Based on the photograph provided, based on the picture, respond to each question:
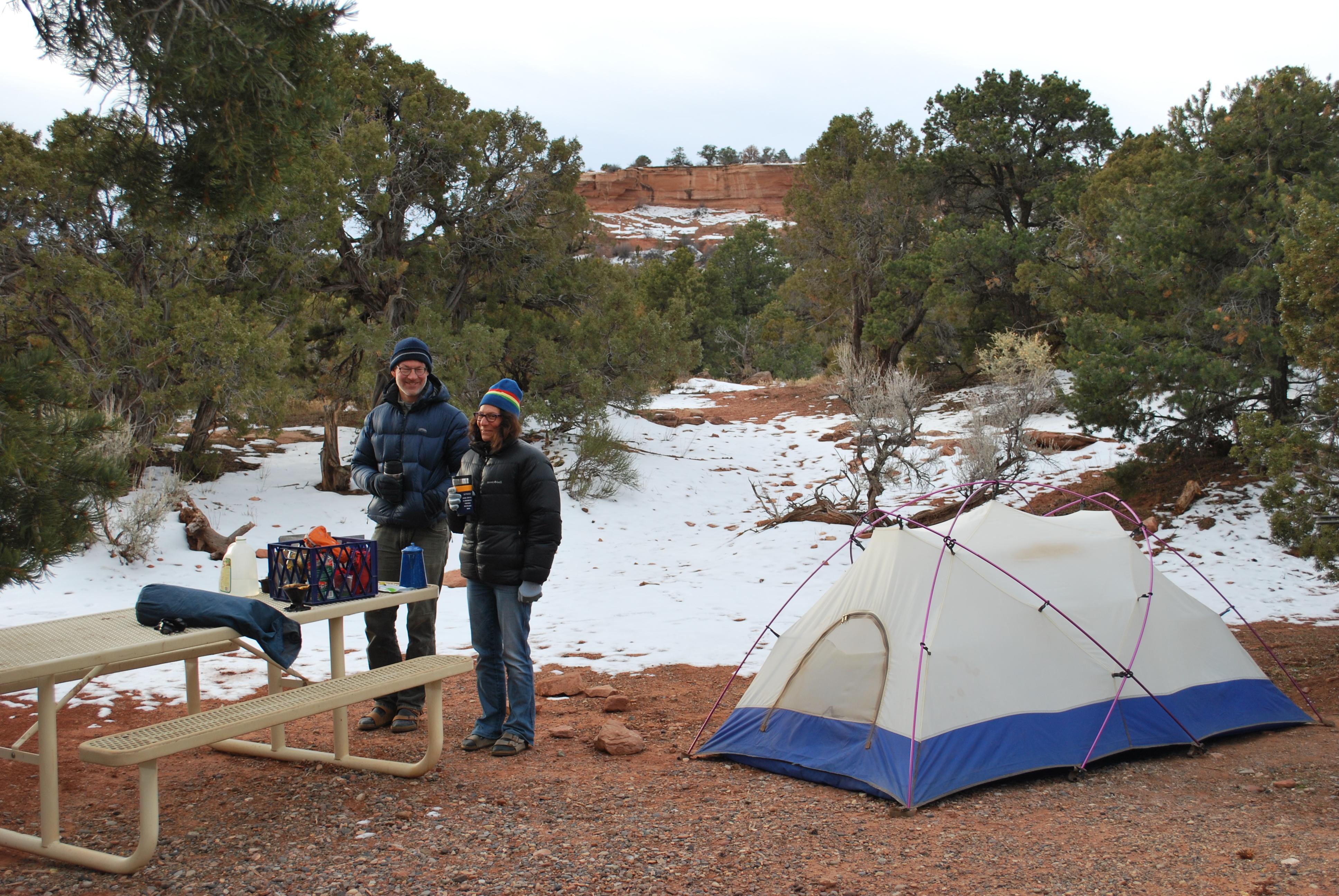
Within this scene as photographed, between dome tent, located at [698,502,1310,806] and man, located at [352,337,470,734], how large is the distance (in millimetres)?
1619

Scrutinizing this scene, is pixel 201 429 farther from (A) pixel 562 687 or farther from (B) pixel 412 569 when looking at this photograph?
(B) pixel 412 569

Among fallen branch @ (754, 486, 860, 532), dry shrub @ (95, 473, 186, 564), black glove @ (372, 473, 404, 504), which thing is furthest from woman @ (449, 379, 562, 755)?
fallen branch @ (754, 486, 860, 532)

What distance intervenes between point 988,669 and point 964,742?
421 mm

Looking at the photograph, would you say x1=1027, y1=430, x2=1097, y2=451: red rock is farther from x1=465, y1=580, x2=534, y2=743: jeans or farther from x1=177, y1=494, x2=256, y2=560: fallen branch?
x1=465, y1=580, x2=534, y2=743: jeans

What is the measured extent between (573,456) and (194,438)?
556 centimetres

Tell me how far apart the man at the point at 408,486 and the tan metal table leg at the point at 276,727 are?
49cm

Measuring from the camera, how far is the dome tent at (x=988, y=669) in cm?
436

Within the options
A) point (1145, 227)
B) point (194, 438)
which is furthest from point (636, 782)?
point (1145, 227)

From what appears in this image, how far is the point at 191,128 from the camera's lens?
11.1 ft

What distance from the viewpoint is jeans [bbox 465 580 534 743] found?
14.8 ft

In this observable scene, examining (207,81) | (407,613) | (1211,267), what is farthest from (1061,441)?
(207,81)

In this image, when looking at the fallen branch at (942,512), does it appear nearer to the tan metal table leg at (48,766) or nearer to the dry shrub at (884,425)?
the dry shrub at (884,425)

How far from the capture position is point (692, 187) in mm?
75250

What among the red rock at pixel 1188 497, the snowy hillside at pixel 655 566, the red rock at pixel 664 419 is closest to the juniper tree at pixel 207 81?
the snowy hillside at pixel 655 566
